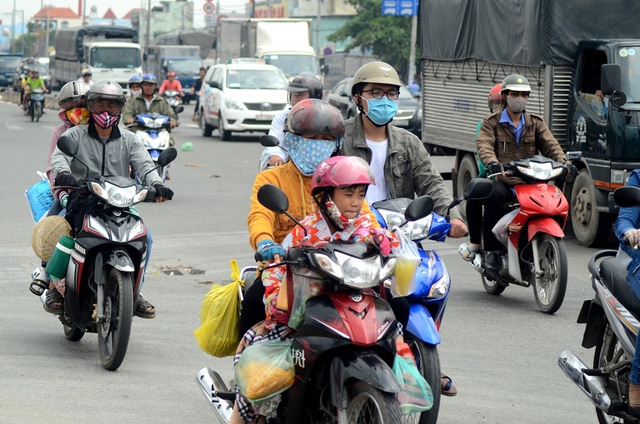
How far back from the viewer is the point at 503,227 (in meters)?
8.87

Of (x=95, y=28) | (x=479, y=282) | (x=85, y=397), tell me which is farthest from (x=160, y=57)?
(x=85, y=397)

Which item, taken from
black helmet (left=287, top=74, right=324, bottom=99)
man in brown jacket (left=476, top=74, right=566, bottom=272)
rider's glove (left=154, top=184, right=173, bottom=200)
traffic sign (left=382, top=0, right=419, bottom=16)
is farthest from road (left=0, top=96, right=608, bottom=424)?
traffic sign (left=382, top=0, right=419, bottom=16)

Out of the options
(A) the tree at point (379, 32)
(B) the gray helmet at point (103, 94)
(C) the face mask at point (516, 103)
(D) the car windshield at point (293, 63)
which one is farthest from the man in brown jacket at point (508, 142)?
(A) the tree at point (379, 32)

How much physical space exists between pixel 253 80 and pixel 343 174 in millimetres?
23678

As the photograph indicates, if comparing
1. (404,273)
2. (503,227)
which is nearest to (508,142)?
(503,227)

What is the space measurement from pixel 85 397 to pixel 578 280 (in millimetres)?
5479

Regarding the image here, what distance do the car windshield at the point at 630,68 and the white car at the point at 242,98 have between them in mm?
15133

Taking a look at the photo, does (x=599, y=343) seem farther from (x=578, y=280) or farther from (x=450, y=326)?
(x=578, y=280)

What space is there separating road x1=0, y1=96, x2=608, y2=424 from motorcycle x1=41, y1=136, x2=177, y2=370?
12.4 inches

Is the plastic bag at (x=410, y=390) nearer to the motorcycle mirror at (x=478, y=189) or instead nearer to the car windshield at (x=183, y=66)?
the motorcycle mirror at (x=478, y=189)

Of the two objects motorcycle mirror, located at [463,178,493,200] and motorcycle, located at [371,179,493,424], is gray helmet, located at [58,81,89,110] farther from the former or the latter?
motorcycle mirror, located at [463,178,493,200]

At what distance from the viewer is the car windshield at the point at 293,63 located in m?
34.8

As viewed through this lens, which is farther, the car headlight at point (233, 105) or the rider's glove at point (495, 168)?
the car headlight at point (233, 105)

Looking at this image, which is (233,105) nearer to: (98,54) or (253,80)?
(253,80)
